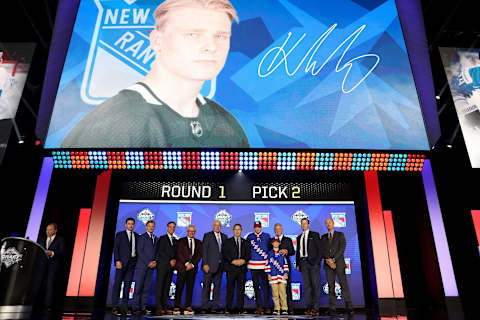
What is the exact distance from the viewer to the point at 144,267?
7.77m

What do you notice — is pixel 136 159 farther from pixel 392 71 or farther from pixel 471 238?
pixel 471 238

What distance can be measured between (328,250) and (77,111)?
637 cm

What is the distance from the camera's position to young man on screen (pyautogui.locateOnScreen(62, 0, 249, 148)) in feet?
23.1

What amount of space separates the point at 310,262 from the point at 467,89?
6.06 meters

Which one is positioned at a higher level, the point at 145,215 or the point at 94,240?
the point at 145,215

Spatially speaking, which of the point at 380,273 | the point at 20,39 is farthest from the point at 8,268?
the point at 380,273

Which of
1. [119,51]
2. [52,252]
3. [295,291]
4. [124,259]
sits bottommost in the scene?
[295,291]

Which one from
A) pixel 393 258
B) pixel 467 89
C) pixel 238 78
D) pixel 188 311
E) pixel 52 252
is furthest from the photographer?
pixel 393 258

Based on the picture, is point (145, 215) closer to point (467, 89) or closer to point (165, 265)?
point (165, 265)

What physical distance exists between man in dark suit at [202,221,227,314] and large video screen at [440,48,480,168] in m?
6.48

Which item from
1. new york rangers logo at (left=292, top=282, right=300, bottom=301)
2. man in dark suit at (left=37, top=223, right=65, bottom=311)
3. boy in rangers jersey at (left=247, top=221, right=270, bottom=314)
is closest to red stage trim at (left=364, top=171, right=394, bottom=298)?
new york rangers logo at (left=292, top=282, right=300, bottom=301)

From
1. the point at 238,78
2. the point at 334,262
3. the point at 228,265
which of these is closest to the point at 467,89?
the point at 334,262

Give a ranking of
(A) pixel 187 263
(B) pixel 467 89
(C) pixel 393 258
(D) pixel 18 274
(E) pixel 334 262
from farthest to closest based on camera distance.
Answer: (C) pixel 393 258
(B) pixel 467 89
(A) pixel 187 263
(E) pixel 334 262
(D) pixel 18 274

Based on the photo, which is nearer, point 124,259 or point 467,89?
point 124,259
